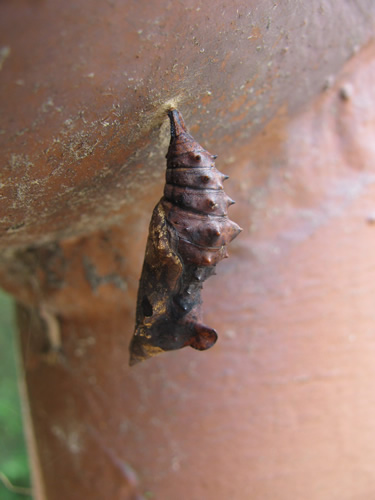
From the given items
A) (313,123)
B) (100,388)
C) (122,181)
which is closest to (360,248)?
(313,123)

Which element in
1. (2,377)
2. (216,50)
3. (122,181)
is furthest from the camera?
(2,377)

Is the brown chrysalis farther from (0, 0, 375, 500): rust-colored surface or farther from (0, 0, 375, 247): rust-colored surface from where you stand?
(0, 0, 375, 500): rust-colored surface

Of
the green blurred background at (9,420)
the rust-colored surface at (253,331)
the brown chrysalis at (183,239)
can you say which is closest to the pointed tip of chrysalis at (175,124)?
the brown chrysalis at (183,239)

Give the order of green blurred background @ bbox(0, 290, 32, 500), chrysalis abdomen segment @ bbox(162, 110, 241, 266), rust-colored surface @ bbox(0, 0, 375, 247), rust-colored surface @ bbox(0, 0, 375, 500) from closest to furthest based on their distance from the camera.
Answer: rust-colored surface @ bbox(0, 0, 375, 247) → chrysalis abdomen segment @ bbox(162, 110, 241, 266) → rust-colored surface @ bbox(0, 0, 375, 500) → green blurred background @ bbox(0, 290, 32, 500)

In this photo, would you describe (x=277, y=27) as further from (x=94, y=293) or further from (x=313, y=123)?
(x=94, y=293)

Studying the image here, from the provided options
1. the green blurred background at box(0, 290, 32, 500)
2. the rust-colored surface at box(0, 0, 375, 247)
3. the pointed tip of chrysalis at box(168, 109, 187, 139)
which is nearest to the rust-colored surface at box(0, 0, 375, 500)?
the rust-colored surface at box(0, 0, 375, 247)

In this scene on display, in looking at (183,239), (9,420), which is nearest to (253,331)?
(183,239)
